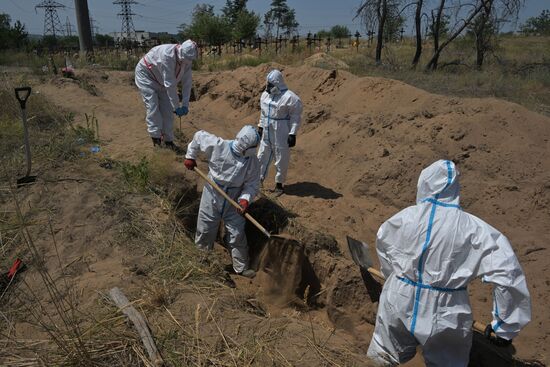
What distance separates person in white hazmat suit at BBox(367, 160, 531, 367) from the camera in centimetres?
245

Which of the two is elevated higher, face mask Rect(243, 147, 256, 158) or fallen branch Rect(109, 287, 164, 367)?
face mask Rect(243, 147, 256, 158)

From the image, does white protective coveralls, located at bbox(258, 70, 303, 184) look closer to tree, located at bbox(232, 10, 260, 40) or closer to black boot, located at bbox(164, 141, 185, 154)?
black boot, located at bbox(164, 141, 185, 154)

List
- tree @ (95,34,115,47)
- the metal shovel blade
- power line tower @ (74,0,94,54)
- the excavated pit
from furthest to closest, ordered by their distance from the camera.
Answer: tree @ (95,34,115,47)
power line tower @ (74,0,94,54)
the excavated pit
the metal shovel blade

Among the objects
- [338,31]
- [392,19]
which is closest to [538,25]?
[338,31]

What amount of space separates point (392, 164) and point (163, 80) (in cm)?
377

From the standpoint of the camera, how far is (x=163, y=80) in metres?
→ 6.53

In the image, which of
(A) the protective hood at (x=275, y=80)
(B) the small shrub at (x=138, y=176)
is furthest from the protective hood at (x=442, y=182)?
(A) the protective hood at (x=275, y=80)

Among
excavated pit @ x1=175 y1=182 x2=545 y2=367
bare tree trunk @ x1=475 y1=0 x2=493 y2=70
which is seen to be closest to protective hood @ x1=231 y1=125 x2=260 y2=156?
excavated pit @ x1=175 y1=182 x2=545 y2=367

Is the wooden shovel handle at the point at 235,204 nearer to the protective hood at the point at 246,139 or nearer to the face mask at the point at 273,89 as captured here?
the protective hood at the point at 246,139

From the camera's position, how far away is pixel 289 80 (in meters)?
11.6

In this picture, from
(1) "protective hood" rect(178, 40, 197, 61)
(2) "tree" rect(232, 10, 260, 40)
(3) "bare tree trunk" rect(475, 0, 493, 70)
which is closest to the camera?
(1) "protective hood" rect(178, 40, 197, 61)

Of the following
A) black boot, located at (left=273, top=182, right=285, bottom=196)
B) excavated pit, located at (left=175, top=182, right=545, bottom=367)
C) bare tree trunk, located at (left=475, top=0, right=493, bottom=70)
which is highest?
bare tree trunk, located at (left=475, top=0, right=493, bottom=70)

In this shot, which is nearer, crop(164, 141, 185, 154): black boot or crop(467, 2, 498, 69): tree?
crop(164, 141, 185, 154): black boot

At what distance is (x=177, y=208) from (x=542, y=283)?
13.5 feet
